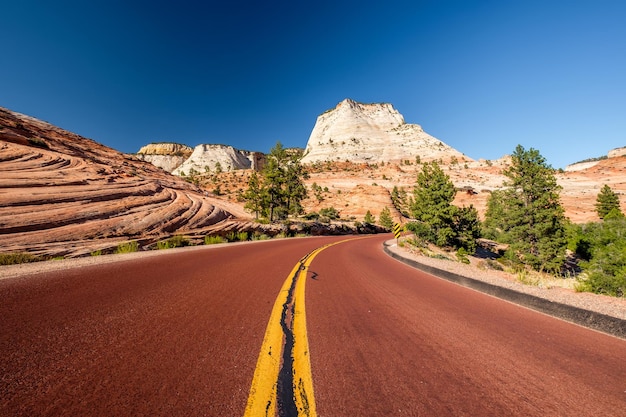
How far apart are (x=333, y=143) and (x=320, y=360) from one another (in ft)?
364

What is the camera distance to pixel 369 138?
356ft

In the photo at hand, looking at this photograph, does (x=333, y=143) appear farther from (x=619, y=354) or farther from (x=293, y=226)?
(x=619, y=354)

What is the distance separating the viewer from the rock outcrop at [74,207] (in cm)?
763

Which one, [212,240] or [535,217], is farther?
[535,217]

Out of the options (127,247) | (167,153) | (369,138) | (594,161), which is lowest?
(127,247)

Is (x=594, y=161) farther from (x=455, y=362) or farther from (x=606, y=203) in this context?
(x=455, y=362)

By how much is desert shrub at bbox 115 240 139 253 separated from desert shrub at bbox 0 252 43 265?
217 centimetres

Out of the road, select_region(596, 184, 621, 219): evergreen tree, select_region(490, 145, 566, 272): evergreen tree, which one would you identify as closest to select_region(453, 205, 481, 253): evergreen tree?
select_region(490, 145, 566, 272): evergreen tree

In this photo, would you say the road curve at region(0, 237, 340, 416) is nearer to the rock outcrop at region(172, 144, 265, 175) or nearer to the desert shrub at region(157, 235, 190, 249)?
the desert shrub at region(157, 235, 190, 249)

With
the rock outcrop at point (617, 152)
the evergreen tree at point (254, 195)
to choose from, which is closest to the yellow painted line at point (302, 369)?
the evergreen tree at point (254, 195)

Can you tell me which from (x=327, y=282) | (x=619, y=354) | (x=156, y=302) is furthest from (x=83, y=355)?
(x=619, y=354)

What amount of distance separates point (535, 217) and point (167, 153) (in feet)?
538

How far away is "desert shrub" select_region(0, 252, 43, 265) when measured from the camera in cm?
618

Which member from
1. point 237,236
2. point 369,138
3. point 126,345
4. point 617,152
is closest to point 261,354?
point 126,345
